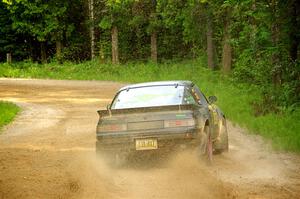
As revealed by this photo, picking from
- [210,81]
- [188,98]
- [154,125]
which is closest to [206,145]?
[154,125]

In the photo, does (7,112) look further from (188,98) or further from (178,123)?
(178,123)

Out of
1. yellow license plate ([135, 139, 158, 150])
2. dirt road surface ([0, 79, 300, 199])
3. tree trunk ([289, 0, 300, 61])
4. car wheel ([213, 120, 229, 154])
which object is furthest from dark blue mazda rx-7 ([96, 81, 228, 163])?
tree trunk ([289, 0, 300, 61])

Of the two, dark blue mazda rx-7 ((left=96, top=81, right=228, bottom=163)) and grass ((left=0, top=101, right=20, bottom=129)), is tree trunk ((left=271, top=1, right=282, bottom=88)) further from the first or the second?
dark blue mazda rx-7 ((left=96, top=81, right=228, bottom=163))

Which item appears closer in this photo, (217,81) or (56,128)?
(56,128)

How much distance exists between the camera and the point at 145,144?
34.0 ft

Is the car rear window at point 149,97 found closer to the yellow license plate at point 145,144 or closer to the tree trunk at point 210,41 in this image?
the yellow license plate at point 145,144

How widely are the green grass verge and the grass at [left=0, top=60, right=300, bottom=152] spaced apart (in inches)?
286

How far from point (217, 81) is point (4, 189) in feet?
75.7

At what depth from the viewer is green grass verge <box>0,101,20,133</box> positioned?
20422 mm

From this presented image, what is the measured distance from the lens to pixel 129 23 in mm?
46000

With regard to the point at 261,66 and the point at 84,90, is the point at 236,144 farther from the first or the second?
the point at 84,90

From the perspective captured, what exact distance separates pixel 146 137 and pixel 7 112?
42.2 feet

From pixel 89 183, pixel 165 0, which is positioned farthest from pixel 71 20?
pixel 89 183

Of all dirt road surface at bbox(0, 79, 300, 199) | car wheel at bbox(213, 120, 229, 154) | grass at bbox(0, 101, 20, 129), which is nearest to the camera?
dirt road surface at bbox(0, 79, 300, 199)
